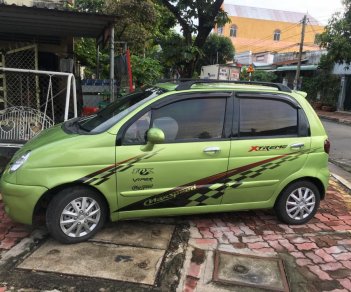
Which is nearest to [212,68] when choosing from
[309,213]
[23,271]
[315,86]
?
[315,86]

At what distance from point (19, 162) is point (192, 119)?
1833mm

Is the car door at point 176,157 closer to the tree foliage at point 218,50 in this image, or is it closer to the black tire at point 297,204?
the black tire at point 297,204

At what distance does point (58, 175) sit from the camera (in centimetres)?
383

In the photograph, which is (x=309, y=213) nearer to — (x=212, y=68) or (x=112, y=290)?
(x=112, y=290)

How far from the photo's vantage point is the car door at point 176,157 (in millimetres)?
4062

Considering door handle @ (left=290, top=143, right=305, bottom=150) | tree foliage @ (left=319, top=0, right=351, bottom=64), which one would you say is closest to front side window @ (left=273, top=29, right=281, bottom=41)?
tree foliage @ (left=319, top=0, right=351, bottom=64)

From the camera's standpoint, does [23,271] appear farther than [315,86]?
No

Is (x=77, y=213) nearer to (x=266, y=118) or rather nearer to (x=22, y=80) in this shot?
(x=266, y=118)

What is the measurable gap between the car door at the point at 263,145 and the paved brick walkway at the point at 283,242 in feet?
1.29

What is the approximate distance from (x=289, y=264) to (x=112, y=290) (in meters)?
1.78

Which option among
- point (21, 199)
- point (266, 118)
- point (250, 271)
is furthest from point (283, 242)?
point (21, 199)

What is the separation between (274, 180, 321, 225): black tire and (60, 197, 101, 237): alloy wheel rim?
7.22ft

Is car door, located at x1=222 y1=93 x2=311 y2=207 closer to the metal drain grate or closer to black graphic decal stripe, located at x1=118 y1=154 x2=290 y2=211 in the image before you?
black graphic decal stripe, located at x1=118 y1=154 x2=290 y2=211

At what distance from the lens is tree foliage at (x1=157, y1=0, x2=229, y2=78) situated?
8.88 meters
